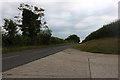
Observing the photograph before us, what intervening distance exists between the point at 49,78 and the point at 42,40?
50644 millimetres

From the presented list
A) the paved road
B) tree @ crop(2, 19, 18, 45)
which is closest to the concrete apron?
the paved road

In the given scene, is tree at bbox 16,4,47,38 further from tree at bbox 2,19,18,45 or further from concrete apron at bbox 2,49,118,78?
concrete apron at bbox 2,49,118,78

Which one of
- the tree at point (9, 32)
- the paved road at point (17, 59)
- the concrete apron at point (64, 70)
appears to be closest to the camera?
the concrete apron at point (64, 70)

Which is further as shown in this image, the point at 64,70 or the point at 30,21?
the point at 30,21

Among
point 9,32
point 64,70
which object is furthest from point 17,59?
point 9,32

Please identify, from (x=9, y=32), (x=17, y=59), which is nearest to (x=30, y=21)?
(x=9, y=32)

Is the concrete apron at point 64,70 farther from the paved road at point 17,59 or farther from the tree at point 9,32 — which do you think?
the tree at point 9,32

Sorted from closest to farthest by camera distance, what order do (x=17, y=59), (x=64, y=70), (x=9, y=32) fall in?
(x=64, y=70)
(x=17, y=59)
(x=9, y=32)

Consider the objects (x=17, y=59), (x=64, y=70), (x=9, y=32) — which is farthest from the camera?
(x=9, y=32)

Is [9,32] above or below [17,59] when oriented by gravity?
above

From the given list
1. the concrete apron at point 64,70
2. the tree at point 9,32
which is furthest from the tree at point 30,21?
the concrete apron at point 64,70

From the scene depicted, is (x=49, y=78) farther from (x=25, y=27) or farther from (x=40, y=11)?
(x=40, y=11)

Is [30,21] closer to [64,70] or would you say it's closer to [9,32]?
[9,32]

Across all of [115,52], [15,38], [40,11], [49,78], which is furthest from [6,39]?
[49,78]
